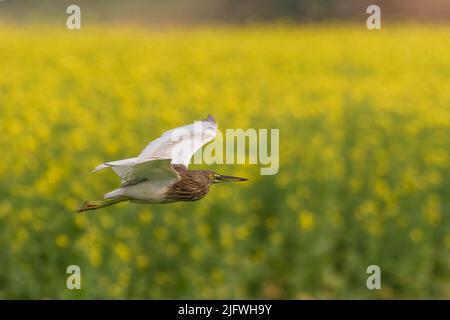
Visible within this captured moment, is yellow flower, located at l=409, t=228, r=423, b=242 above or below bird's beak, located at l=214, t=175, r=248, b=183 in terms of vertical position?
→ below

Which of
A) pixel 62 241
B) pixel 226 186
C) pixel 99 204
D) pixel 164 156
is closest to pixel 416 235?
pixel 226 186

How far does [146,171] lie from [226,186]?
457cm

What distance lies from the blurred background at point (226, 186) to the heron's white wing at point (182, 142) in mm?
3073

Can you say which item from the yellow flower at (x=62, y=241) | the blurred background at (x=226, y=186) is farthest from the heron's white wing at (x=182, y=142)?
the yellow flower at (x=62, y=241)

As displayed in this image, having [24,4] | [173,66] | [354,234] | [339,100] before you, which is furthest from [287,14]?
[354,234]

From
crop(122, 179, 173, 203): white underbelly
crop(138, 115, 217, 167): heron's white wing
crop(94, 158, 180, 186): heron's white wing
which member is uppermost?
crop(138, 115, 217, 167): heron's white wing

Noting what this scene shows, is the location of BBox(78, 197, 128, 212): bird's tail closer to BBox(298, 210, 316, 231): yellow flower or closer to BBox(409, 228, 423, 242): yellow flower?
BBox(298, 210, 316, 231): yellow flower

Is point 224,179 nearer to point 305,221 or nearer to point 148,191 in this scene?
point 148,191

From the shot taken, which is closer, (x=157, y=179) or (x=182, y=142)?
(x=157, y=179)

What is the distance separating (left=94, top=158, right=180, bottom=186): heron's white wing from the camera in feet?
6.89

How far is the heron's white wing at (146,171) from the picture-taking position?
210 cm

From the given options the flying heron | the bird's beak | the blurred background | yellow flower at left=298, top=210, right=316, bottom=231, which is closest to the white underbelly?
the flying heron

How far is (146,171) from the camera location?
214cm

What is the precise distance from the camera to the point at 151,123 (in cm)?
722
